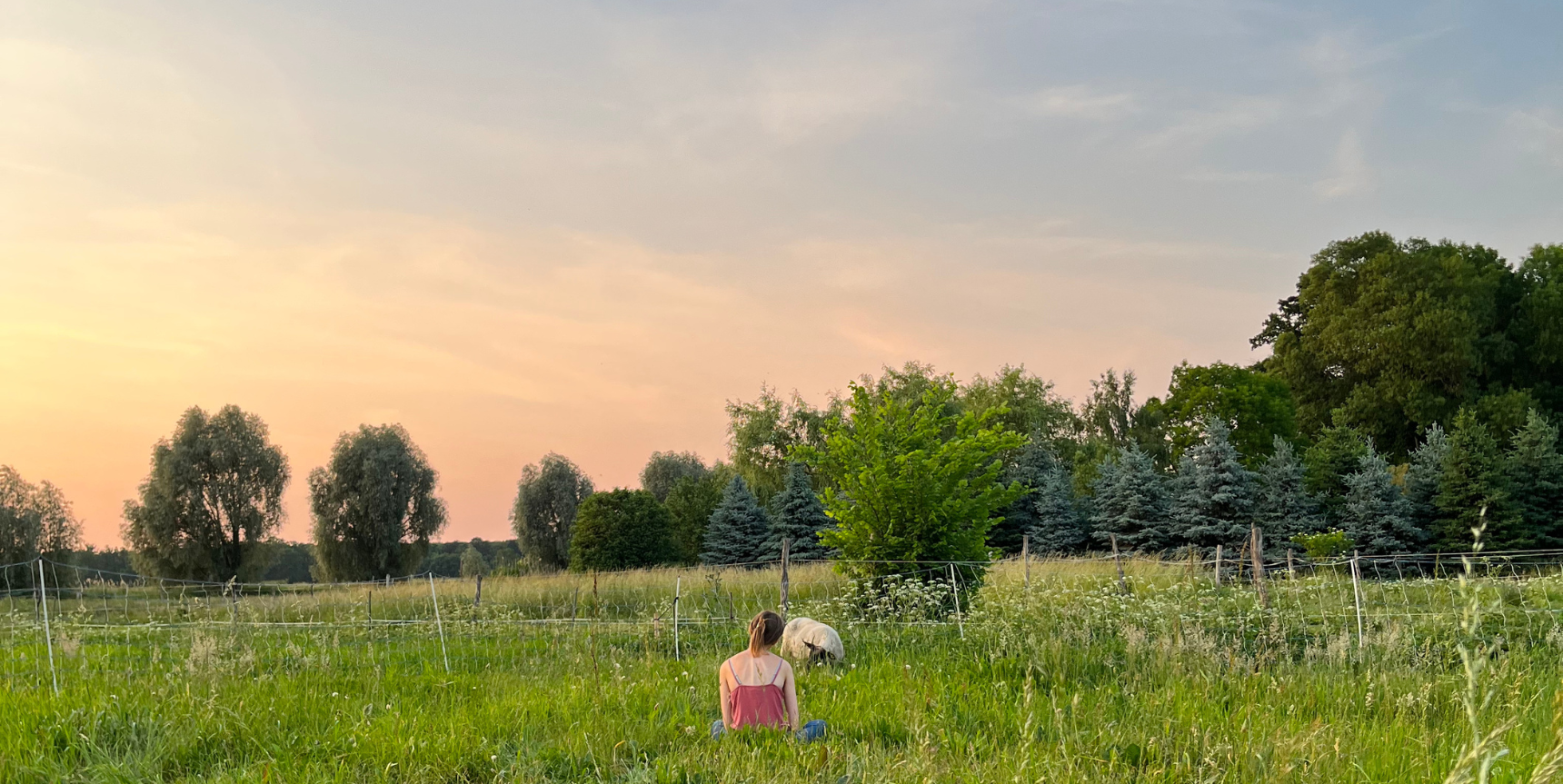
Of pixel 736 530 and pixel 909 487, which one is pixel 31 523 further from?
pixel 909 487

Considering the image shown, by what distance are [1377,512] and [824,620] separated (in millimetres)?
Answer: 26198

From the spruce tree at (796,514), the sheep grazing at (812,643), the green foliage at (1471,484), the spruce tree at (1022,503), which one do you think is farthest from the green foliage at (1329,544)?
the sheep grazing at (812,643)

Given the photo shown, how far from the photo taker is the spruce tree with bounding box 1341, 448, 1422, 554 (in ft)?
98.6

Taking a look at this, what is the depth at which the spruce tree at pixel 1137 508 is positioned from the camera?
1307 inches

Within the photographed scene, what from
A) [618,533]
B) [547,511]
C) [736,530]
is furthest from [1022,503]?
[547,511]

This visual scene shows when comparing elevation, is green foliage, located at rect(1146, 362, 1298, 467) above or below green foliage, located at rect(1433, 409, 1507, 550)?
above

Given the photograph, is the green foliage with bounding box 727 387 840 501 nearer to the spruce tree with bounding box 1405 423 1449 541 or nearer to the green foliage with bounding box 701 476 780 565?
the green foliage with bounding box 701 476 780 565

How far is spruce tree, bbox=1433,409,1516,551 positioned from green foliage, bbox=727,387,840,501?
25.2 meters

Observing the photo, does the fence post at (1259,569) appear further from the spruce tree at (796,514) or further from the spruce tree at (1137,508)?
the spruce tree at (796,514)

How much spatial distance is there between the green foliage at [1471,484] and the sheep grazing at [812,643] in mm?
27493

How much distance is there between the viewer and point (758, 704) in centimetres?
544

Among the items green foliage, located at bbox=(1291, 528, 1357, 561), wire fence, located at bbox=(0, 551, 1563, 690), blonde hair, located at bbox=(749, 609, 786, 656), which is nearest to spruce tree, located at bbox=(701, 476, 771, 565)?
green foliage, located at bbox=(1291, 528, 1357, 561)

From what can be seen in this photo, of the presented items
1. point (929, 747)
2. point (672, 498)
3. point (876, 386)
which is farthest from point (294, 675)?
point (876, 386)

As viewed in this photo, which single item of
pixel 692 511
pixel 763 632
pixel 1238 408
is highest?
pixel 1238 408
